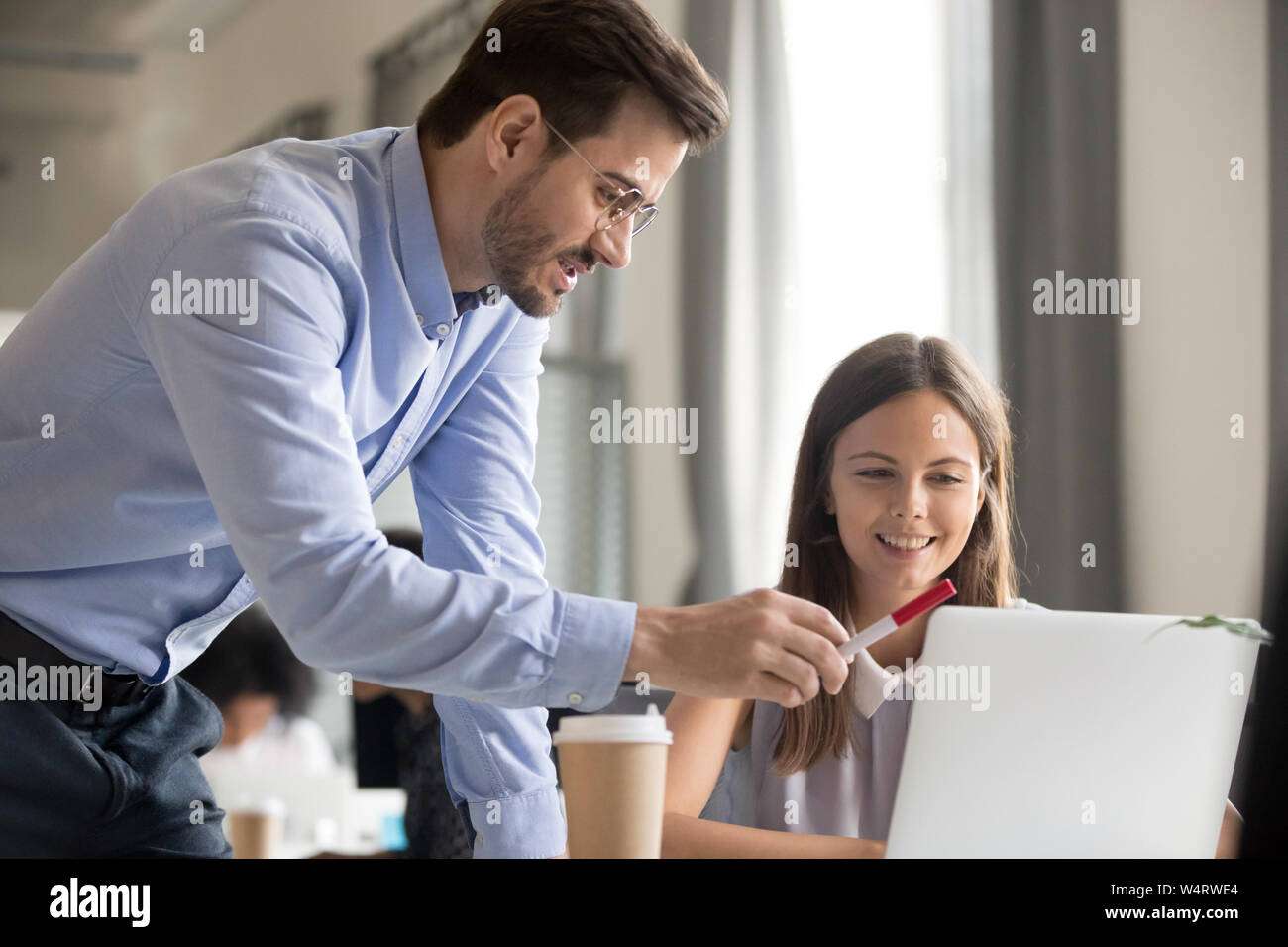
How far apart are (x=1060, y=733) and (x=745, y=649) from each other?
237 mm

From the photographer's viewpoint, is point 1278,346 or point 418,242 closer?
point 418,242

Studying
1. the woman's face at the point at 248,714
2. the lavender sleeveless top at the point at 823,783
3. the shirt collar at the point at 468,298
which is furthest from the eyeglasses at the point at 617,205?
the woman's face at the point at 248,714

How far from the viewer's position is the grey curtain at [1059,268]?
2936 millimetres

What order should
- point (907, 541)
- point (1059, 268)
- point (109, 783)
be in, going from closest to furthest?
point (109, 783), point (907, 541), point (1059, 268)

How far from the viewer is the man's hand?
756mm

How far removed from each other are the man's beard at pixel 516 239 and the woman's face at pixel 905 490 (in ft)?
1.89

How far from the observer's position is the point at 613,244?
3.59ft

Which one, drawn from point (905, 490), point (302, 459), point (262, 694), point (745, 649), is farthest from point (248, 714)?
point (745, 649)

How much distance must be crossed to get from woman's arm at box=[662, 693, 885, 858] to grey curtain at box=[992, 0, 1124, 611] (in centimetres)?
184

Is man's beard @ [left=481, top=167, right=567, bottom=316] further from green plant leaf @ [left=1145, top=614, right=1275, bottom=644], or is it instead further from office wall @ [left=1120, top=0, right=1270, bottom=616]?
office wall @ [left=1120, top=0, right=1270, bottom=616]

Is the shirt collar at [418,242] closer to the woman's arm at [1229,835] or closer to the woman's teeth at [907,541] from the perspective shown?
the woman's teeth at [907,541]

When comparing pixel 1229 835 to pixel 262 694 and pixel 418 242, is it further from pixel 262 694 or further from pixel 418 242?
pixel 262 694

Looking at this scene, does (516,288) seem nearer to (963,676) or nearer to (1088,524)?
(963,676)

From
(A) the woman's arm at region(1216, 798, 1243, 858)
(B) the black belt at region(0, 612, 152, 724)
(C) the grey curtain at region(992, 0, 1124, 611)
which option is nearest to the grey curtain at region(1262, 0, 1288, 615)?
(C) the grey curtain at region(992, 0, 1124, 611)
